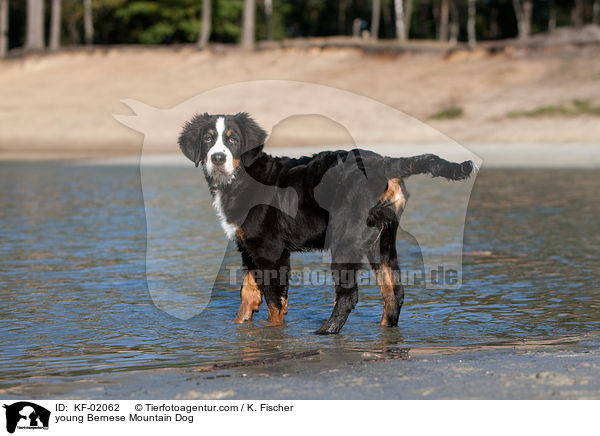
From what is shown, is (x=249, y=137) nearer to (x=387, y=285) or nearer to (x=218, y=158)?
(x=218, y=158)

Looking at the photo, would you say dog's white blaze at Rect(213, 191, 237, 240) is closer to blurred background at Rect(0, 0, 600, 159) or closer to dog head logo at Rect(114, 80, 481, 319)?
dog head logo at Rect(114, 80, 481, 319)

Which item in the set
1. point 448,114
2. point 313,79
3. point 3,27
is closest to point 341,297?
point 448,114

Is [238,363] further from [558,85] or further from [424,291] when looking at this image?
[558,85]

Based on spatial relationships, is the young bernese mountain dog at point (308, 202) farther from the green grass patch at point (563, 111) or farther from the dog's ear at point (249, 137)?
the green grass patch at point (563, 111)

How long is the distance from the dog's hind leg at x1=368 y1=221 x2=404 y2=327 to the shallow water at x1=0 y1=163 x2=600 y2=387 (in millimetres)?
159

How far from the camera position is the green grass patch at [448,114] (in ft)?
110

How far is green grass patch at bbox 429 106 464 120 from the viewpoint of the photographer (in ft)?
110

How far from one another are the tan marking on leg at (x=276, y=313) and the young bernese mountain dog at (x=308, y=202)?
3 centimetres

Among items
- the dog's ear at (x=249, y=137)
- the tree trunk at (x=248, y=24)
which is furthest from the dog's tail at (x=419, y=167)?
the tree trunk at (x=248, y=24)

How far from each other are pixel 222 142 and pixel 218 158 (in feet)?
0.51

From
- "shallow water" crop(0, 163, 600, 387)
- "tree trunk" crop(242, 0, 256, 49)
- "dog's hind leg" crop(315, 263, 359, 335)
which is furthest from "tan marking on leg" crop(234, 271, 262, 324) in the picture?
"tree trunk" crop(242, 0, 256, 49)

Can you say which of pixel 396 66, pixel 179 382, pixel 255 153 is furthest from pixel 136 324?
pixel 396 66

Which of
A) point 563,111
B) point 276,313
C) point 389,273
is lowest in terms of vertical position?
point 276,313

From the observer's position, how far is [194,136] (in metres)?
7.02
